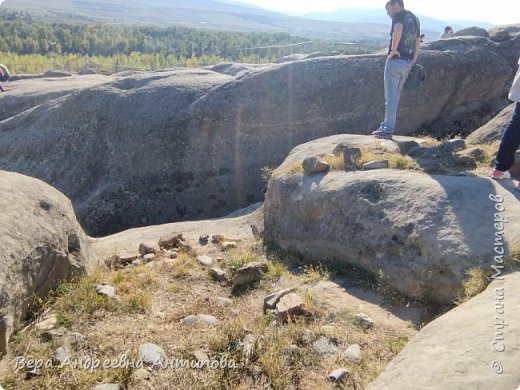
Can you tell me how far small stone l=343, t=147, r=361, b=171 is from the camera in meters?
7.84

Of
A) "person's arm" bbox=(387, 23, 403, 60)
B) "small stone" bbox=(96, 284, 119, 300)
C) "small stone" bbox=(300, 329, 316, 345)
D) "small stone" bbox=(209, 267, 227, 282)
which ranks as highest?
"person's arm" bbox=(387, 23, 403, 60)

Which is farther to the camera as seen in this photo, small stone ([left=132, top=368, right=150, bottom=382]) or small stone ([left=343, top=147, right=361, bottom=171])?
small stone ([left=343, top=147, right=361, bottom=171])

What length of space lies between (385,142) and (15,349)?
6.58m

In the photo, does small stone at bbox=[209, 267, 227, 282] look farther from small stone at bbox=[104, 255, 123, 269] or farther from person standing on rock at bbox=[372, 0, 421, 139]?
person standing on rock at bbox=[372, 0, 421, 139]

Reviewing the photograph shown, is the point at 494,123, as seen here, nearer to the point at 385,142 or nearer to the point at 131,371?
the point at 385,142

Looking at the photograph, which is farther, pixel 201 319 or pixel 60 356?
pixel 201 319

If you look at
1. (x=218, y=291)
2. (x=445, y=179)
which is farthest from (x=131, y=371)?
(x=445, y=179)

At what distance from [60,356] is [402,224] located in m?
3.95

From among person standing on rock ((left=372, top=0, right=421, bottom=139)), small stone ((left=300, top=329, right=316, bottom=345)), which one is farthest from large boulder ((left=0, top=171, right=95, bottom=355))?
person standing on rock ((left=372, top=0, right=421, bottom=139))

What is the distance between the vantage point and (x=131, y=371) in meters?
4.50

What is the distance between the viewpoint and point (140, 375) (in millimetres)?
4473

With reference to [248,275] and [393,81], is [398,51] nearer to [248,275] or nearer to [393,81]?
[393,81]

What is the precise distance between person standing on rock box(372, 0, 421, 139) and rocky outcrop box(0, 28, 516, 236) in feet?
10.1

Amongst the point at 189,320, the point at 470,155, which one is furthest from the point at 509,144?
the point at 189,320
